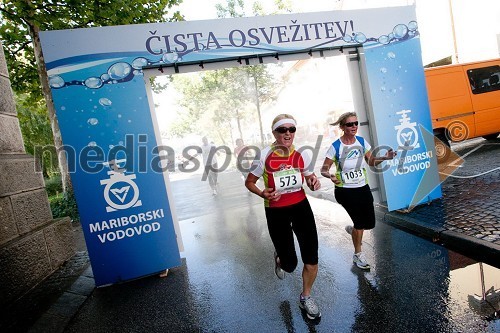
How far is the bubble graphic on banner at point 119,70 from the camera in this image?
13.4 feet

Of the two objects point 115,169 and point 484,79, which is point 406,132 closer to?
point 115,169

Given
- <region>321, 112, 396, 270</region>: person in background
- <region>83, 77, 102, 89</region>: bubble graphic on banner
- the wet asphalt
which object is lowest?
the wet asphalt

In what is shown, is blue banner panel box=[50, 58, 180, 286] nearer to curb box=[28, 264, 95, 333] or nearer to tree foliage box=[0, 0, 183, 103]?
curb box=[28, 264, 95, 333]

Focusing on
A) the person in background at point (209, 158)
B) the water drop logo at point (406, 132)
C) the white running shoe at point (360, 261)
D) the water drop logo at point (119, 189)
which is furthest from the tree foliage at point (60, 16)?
the white running shoe at point (360, 261)

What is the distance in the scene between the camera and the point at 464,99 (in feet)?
28.5

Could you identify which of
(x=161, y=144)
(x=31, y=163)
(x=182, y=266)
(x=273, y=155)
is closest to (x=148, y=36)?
(x=161, y=144)

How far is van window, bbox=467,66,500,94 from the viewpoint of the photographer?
8891 mm

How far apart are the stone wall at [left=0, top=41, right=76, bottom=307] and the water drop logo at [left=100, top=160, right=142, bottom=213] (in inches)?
54.1

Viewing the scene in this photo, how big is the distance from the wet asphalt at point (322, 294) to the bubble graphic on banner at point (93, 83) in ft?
9.47

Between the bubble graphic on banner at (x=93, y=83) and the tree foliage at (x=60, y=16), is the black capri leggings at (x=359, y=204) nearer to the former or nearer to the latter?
the bubble graphic on banner at (x=93, y=83)

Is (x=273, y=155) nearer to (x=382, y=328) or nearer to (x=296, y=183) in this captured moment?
(x=296, y=183)

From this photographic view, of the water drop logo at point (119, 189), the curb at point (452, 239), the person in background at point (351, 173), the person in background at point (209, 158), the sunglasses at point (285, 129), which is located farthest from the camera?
the person in background at point (209, 158)

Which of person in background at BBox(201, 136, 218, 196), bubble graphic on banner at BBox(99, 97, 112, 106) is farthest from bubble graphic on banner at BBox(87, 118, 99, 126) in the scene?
person in background at BBox(201, 136, 218, 196)

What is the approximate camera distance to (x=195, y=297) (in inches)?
149
